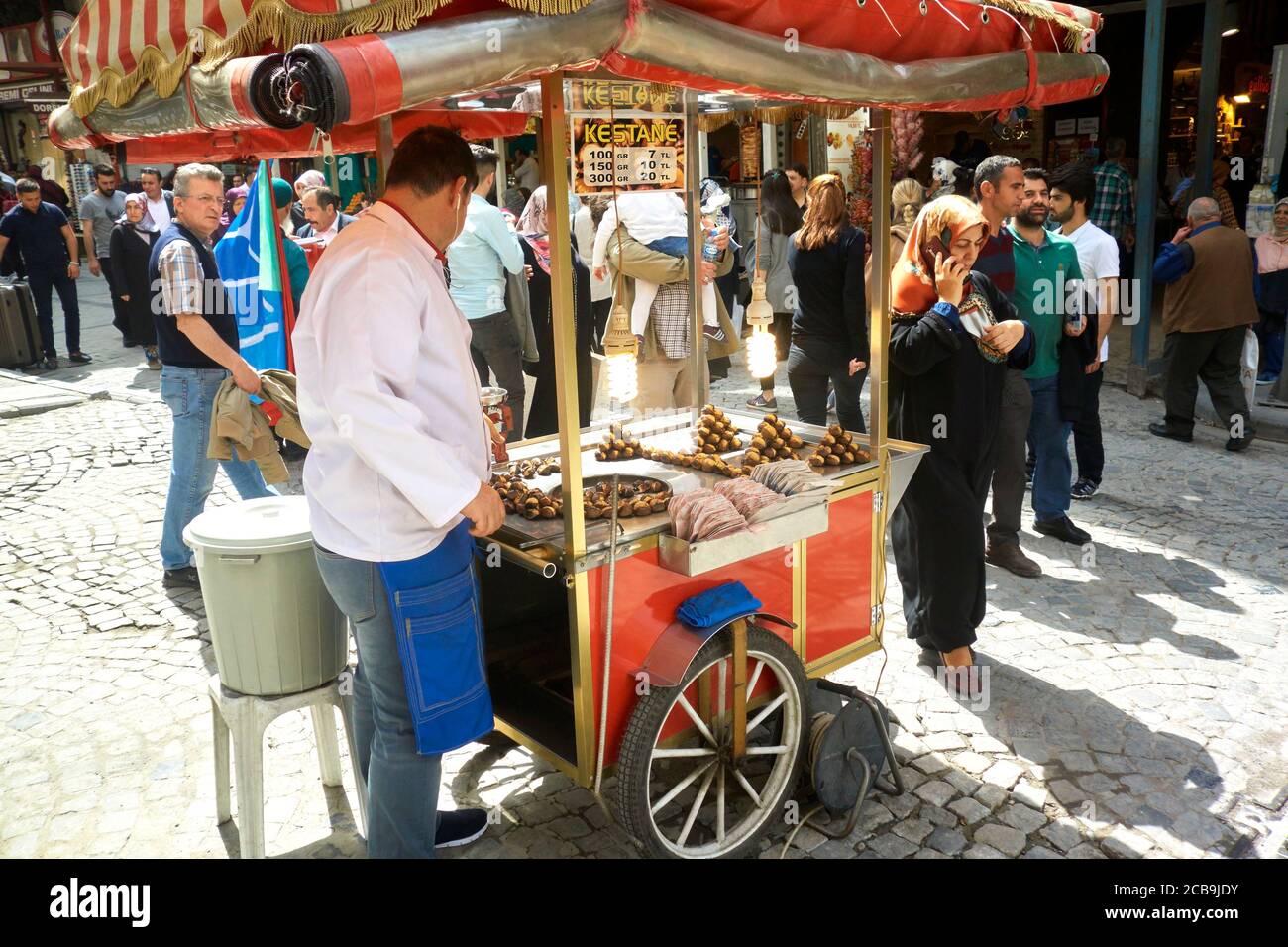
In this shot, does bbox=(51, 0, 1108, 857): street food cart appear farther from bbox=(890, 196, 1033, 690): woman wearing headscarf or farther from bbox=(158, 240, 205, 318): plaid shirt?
bbox=(158, 240, 205, 318): plaid shirt

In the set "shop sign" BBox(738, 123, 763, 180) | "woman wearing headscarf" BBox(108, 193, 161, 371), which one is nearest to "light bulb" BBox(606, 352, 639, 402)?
"shop sign" BBox(738, 123, 763, 180)

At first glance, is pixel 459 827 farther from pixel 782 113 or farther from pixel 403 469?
pixel 782 113

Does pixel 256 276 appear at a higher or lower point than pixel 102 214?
lower

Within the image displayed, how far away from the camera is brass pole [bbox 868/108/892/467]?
3.80 metres

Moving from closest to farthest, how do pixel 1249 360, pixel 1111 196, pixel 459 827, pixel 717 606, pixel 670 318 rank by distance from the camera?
pixel 717 606 → pixel 459 827 → pixel 670 318 → pixel 1249 360 → pixel 1111 196

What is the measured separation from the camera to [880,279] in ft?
12.9

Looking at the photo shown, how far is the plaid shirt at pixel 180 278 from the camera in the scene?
16.4ft

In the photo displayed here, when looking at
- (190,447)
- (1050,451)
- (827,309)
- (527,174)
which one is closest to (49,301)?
(527,174)

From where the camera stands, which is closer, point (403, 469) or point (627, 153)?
point (403, 469)

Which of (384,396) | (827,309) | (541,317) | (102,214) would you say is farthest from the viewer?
(102,214)

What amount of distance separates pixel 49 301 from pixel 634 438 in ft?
35.4

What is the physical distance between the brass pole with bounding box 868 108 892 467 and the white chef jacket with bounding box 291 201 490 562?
1726 mm

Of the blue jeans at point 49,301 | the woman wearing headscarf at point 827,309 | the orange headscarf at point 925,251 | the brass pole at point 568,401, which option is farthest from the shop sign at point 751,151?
the blue jeans at point 49,301
